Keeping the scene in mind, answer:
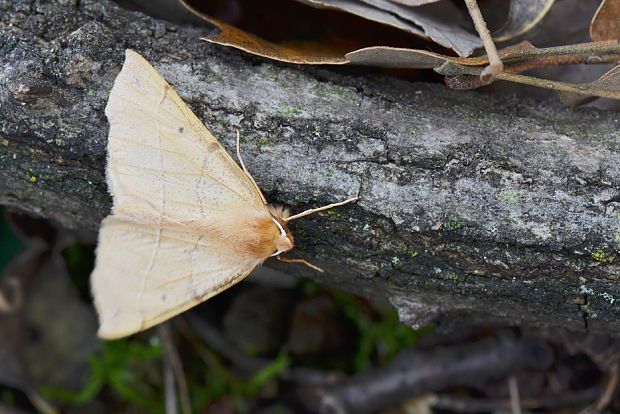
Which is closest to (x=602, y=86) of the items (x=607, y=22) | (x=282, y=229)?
(x=607, y=22)

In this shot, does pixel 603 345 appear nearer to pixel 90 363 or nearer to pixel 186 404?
pixel 186 404

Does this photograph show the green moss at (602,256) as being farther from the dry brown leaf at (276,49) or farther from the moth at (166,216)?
the dry brown leaf at (276,49)

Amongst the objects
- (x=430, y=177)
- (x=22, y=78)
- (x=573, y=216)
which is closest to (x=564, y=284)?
(x=573, y=216)

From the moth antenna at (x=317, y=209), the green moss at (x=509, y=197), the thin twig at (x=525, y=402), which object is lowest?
the thin twig at (x=525, y=402)

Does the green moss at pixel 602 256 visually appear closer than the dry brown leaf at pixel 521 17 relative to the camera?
Yes

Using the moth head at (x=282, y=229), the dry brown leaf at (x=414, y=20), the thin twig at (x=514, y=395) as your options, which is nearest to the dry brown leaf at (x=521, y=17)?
the dry brown leaf at (x=414, y=20)

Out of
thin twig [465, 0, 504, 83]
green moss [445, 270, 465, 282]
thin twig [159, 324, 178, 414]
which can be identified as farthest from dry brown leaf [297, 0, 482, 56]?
thin twig [159, 324, 178, 414]

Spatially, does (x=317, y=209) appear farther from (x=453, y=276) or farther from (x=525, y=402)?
(x=525, y=402)
